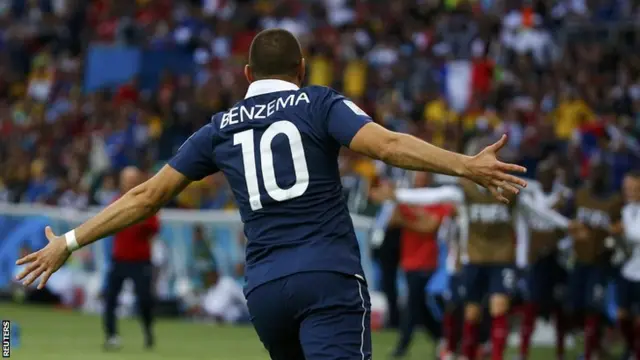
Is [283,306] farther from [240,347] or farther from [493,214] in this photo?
[240,347]

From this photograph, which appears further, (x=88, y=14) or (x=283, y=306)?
(x=88, y=14)

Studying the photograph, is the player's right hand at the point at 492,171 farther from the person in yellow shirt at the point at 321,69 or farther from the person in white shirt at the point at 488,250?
the person in yellow shirt at the point at 321,69

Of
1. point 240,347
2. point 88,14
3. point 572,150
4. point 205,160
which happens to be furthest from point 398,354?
point 88,14

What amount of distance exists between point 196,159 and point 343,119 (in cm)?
85

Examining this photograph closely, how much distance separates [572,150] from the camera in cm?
1998

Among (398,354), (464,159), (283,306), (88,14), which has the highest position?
(88,14)

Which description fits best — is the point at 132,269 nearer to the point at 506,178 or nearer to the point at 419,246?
the point at 419,246

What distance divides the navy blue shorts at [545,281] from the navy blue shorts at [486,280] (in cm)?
157

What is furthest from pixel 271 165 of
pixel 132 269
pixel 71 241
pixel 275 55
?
pixel 132 269

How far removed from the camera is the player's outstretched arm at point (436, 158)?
248 inches

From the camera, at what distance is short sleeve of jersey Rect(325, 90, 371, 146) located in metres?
6.61

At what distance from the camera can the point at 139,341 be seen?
18.9 meters

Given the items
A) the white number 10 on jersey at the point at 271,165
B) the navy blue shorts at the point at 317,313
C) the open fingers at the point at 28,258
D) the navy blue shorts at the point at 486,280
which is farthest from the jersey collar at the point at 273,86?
the navy blue shorts at the point at 486,280

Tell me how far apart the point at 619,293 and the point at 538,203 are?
1.27 m
